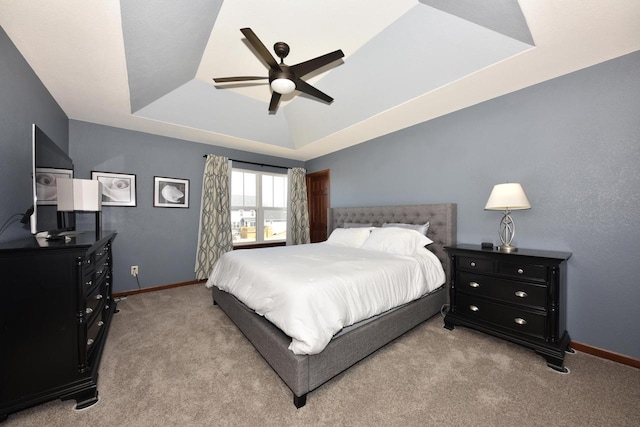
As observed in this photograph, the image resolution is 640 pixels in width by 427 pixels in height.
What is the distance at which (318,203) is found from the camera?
5516 mm

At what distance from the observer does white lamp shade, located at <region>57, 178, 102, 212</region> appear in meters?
2.08

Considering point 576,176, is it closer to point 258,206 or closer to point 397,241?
point 397,241

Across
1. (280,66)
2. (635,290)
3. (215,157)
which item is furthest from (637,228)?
(215,157)

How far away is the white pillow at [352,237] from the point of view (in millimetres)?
3564

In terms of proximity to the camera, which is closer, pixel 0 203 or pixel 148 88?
pixel 0 203

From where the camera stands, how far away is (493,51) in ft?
6.69

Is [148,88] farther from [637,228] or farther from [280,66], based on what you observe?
[637,228]

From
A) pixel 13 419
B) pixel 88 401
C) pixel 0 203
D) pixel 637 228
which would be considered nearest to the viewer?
pixel 13 419

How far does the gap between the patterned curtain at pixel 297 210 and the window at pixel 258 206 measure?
0.77ft

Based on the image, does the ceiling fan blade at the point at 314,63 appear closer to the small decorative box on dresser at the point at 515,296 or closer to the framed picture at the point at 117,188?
the small decorative box on dresser at the point at 515,296

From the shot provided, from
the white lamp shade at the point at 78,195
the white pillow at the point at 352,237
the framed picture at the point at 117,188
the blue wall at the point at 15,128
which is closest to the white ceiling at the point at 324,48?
the blue wall at the point at 15,128

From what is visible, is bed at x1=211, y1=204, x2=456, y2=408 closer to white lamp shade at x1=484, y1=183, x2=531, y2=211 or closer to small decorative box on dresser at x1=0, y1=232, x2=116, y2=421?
white lamp shade at x1=484, y1=183, x2=531, y2=211

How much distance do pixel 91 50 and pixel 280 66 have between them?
5.22ft

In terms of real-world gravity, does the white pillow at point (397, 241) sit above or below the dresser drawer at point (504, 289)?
above
